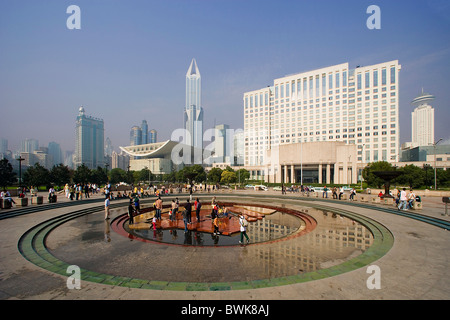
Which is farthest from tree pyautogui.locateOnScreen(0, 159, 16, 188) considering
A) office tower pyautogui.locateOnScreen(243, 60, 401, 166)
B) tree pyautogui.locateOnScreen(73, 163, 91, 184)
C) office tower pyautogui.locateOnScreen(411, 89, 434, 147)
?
office tower pyautogui.locateOnScreen(411, 89, 434, 147)

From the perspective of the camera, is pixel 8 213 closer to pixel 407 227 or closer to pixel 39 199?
pixel 39 199

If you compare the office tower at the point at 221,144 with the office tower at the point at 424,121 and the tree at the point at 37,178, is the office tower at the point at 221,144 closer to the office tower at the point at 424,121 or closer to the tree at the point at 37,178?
the tree at the point at 37,178

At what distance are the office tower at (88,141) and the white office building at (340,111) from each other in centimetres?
16302

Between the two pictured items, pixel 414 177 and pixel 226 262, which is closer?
pixel 226 262

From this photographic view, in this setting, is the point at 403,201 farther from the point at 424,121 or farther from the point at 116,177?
the point at 424,121

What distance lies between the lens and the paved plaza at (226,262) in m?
4.21

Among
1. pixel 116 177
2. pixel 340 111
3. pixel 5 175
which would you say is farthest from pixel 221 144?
pixel 5 175

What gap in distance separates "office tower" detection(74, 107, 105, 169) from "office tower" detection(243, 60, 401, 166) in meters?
163

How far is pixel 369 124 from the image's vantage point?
68.8 metres

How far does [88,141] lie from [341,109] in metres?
201

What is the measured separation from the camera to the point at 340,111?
72875 millimetres

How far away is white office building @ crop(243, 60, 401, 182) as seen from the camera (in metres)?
66.2

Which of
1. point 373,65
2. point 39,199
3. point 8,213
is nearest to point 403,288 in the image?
point 8,213

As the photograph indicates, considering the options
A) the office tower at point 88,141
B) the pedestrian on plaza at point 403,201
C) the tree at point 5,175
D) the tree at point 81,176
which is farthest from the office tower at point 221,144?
the pedestrian on plaza at point 403,201
